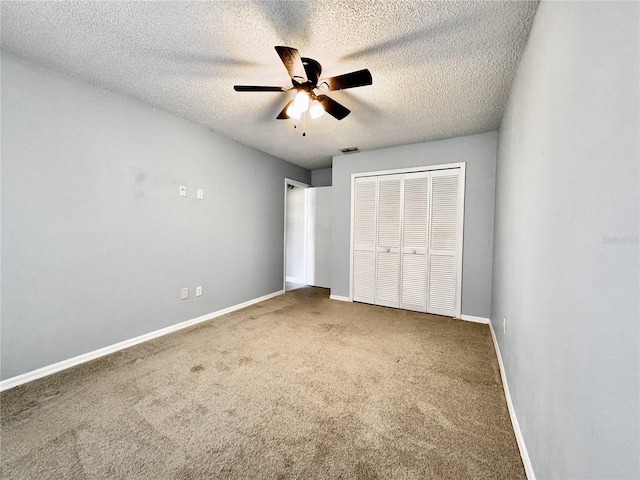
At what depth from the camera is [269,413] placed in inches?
64.8

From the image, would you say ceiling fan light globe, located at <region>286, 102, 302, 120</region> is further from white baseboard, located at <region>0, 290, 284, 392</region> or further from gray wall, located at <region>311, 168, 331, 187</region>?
gray wall, located at <region>311, 168, 331, 187</region>

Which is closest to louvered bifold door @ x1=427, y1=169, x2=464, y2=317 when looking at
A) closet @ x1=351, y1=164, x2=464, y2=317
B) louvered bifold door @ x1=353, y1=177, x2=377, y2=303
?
closet @ x1=351, y1=164, x2=464, y2=317

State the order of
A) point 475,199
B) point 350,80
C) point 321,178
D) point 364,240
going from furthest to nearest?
point 321,178 → point 364,240 → point 475,199 → point 350,80

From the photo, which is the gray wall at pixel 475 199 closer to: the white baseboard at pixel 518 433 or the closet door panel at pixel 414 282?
the closet door panel at pixel 414 282

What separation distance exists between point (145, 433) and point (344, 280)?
3172 millimetres

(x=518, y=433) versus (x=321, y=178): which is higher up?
(x=321, y=178)

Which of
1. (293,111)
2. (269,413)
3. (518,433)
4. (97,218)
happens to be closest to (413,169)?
(293,111)

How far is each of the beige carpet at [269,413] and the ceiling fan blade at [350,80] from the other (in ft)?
7.23

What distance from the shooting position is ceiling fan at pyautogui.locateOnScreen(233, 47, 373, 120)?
1.65 meters

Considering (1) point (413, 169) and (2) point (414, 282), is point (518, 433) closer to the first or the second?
(2) point (414, 282)

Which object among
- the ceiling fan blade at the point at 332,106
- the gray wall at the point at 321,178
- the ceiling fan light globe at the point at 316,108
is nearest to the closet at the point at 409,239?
the gray wall at the point at 321,178

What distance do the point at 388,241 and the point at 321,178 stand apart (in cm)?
234

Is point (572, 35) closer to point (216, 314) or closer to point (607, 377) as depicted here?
point (607, 377)

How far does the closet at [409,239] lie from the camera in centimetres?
345
